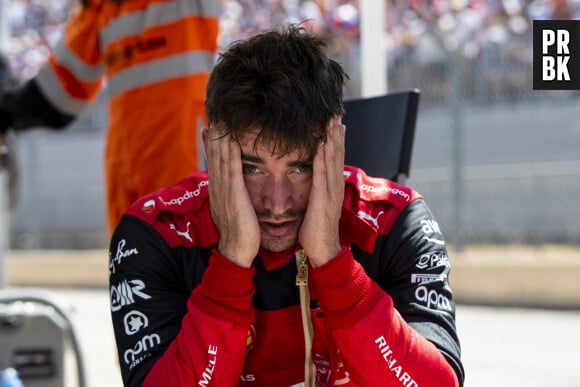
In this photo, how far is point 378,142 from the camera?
2643mm

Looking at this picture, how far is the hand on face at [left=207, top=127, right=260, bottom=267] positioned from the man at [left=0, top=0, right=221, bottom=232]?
1152 mm

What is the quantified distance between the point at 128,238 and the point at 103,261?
8.53 m

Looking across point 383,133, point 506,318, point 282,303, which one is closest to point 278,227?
point 282,303

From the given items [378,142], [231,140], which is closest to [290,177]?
[231,140]

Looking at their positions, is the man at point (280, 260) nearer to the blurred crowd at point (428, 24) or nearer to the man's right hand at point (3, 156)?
the man's right hand at point (3, 156)

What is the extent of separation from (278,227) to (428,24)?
636 centimetres

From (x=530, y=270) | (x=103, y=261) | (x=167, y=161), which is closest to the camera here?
(x=167, y=161)

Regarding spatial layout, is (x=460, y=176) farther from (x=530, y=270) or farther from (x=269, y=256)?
(x=269, y=256)

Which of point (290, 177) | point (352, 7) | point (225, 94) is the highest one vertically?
point (352, 7)

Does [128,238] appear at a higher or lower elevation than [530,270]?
higher

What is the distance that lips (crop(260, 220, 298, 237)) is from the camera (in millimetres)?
1989

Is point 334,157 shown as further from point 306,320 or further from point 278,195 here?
point 306,320

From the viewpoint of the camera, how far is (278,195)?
76.8 inches

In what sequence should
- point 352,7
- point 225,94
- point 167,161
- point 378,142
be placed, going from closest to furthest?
point 225,94
point 378,142
point 167,161
point 352,7
